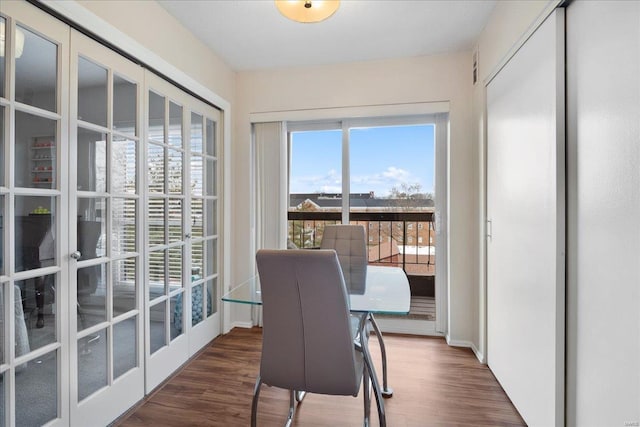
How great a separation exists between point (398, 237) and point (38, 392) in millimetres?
2810

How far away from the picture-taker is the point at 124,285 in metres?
1.92

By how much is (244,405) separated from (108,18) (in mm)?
2374

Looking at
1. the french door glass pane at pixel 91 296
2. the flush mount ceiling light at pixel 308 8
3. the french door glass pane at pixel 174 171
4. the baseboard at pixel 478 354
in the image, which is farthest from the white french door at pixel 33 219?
the baseboard at pixel 478 354

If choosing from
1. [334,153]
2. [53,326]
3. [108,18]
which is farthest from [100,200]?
[334,153]

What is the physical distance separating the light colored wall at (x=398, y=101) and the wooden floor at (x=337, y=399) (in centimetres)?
62

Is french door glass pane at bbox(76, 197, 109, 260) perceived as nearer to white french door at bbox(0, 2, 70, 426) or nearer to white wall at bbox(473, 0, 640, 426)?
white french door at bbox(0, 2, 70, 426)

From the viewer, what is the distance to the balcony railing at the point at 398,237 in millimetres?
3123

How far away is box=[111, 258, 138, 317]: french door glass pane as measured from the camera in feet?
6.07

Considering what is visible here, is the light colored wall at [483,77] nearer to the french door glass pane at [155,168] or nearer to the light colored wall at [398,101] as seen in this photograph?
the light colored wall at [398,101]

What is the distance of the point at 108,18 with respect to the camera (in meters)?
1.73

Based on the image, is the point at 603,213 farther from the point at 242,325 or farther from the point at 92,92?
the point at 242,325

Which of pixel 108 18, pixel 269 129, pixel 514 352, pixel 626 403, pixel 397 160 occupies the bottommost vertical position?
pixel 514 352

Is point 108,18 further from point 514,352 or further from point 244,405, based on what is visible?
point 514,352

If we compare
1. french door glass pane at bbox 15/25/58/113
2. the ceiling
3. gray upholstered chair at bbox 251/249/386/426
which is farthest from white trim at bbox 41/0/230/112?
gray upholstered chair at bbox 251/249/386/426
